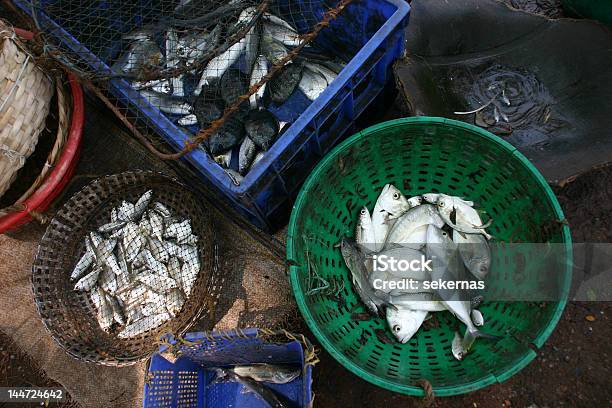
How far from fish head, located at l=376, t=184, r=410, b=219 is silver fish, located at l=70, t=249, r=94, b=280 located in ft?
6.72

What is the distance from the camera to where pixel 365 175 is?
9.37 ft

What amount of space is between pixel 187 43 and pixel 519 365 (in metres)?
2.78

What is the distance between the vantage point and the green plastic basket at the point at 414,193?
2.22 m

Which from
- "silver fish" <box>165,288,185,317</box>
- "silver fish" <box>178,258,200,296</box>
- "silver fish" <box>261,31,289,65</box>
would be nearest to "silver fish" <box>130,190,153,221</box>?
"silver fish" <box>178,258,200,296</box>

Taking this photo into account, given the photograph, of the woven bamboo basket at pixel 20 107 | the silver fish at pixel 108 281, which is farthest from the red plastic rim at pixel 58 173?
the silver fish at pixel 108 281

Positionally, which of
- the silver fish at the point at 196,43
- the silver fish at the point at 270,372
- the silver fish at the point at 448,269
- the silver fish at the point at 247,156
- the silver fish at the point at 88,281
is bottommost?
the silver fish at the point at 270,372

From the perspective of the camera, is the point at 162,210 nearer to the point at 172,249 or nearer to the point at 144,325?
the point at 172,249

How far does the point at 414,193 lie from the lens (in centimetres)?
304

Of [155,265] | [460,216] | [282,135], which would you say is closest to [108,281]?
[155,265]

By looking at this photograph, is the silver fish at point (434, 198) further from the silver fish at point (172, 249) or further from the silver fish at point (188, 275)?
the silver fish at point (172, 249)

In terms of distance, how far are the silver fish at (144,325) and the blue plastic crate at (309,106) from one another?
3.09ft

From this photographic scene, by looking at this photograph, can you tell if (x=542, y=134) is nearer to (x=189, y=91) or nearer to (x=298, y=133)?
(x=298, y=133)

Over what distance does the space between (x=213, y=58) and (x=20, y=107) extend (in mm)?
1213

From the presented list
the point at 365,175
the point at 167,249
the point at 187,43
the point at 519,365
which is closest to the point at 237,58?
the point at 187,43
